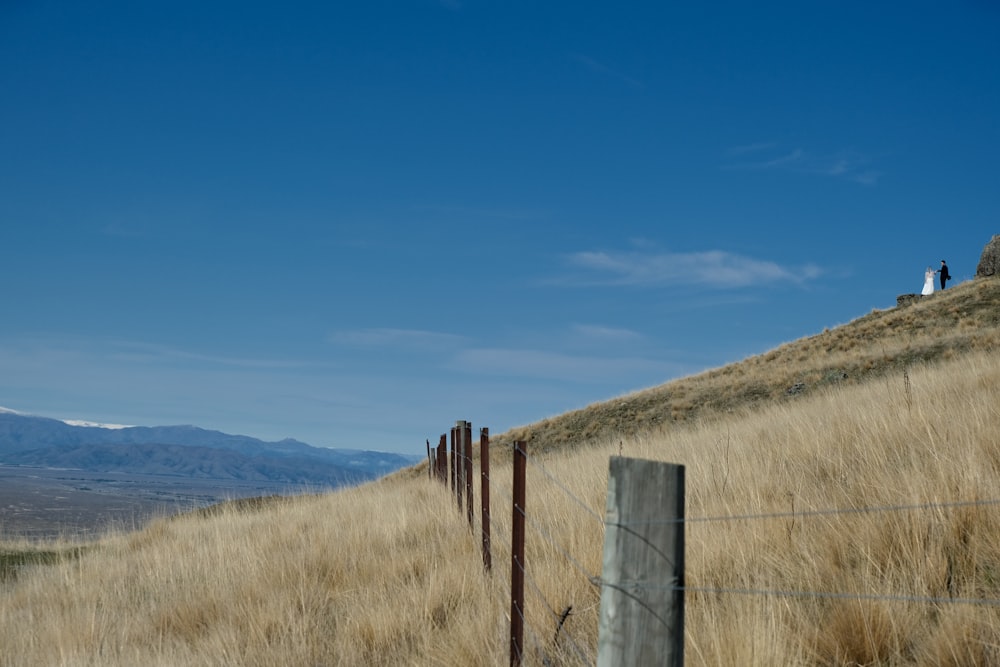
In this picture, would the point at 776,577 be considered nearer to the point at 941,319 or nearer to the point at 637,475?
the point at 637,475

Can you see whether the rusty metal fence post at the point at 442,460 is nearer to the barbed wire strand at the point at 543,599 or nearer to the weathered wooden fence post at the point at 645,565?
the barbed wire strand at the point at 543,599

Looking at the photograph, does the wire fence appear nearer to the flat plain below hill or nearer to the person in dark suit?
the flat plain below hill

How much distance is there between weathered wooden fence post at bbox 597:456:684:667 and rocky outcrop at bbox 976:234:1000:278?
39538 millimetres

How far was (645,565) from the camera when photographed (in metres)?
2.45

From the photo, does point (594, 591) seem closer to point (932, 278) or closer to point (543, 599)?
point (543, 599)

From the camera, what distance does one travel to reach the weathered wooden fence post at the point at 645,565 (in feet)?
8.00

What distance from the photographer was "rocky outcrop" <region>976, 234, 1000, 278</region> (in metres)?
35.8

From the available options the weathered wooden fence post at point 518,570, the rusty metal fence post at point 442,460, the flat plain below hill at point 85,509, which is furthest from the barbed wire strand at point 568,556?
the flat plain below hill at point 85,509

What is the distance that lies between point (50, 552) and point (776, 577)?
1526 cm

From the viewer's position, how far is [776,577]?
4.50 meters

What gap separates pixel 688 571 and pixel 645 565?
261 cm

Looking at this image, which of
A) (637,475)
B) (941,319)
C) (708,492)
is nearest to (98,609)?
(708,492)

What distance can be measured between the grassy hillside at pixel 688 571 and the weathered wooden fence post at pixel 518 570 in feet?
0.36

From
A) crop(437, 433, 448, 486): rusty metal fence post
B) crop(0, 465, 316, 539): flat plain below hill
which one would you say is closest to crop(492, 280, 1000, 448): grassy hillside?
crop(437, 433, 448, 486): rusty metal fence post
